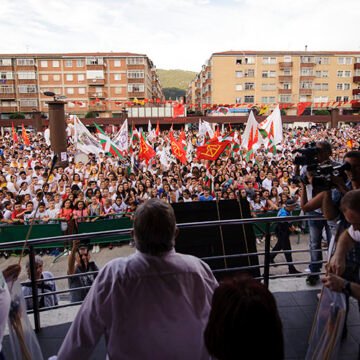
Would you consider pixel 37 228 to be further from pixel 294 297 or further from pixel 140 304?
pixel 140 304

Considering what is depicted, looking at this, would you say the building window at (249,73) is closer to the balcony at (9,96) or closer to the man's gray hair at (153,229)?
the balcony at (9,96)

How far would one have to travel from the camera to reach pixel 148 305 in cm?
163

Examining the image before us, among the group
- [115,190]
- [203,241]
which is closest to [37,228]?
[115,190]

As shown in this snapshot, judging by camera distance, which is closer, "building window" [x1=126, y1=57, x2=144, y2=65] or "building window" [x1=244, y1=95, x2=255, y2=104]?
"building window" [x1=244, y1=95, x2=255, y2=104]

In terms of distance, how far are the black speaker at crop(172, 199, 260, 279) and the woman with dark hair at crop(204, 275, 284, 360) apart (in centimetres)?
264

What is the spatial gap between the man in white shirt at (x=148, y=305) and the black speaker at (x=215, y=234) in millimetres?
2204

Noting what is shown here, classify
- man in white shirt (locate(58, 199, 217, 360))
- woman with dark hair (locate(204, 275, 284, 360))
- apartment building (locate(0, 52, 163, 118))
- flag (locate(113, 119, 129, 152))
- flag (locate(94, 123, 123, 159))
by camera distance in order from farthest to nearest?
apartment building (locate(0, 52, 163, 118)) → flag (locate(113, 119, 129, 152)) → flag (locate(94, 123, 123, 159)) → man in white shirt (locate(58, 199, 217, 360)) → woman with dark hair (locate(204, 275, 284, 360))

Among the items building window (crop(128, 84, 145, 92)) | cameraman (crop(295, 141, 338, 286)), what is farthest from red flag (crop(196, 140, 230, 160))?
building window (crop(128, 84, 145, 92))

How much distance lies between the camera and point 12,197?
9.57 meters

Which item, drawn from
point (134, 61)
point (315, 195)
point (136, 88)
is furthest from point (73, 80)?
point (315, 195)

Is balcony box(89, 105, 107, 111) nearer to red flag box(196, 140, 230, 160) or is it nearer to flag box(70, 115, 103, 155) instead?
flag box(70, 115, 103, 155)

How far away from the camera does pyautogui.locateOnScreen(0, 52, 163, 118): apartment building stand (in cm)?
6712

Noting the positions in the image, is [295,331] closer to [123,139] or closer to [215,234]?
[215,234]

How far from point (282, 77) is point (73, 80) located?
137 feet
